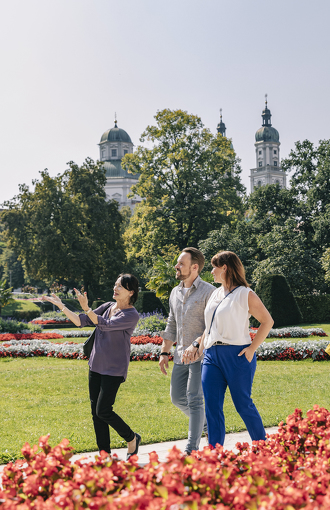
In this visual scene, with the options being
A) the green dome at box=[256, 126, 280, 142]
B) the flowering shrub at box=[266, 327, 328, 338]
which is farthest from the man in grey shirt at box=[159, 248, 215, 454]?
the green dome at box=[256, 126, 280, 142]

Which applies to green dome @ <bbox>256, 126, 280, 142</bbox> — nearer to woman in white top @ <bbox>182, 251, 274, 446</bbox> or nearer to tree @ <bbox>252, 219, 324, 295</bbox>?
tree @ <bbox>252, 219, 324, 295</bbox>

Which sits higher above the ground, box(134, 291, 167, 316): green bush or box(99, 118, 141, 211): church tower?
box(99, 118, 141, 211): church tower

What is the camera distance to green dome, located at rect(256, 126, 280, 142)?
104 m

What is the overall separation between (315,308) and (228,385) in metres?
18.2

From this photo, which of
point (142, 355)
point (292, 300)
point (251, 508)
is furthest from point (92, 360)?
point (292, 300)

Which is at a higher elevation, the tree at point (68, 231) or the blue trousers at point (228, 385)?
the tree at point (68, 231)

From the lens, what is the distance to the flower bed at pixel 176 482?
78.7 inches

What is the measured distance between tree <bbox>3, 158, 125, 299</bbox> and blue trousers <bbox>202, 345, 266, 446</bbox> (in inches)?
1141

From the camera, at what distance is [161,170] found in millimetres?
30062

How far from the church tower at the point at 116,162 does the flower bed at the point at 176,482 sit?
90285 millimetres

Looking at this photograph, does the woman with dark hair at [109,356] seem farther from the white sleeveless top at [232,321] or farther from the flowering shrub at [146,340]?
the flowering shrub at [146,340]

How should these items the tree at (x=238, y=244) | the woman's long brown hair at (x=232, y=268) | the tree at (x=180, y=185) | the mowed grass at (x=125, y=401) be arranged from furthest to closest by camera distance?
1. the tree at (x=180, y=185)
2. the tree at (x=238, y=244)
3. the mowed grass at (x=125, y=401)
4. the woman's long brown hair at (x=232, y=268)

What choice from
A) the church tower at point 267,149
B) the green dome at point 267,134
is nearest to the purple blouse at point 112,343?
the church tower at point 267,149

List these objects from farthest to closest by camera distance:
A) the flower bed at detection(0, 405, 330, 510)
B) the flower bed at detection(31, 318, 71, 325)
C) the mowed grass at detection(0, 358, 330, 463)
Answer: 1. the flower bed at detection(31, 318, 71, 325)
2. the mowed grass at detection(0, 358, 330, 463)
3. the flower bed at detection(0, 405, 330, 510)
